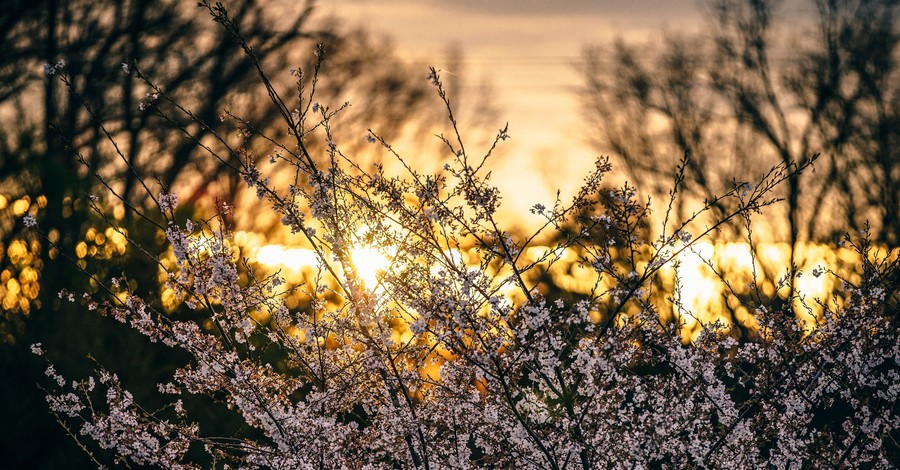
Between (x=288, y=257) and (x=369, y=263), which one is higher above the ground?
(x=288, y=257)

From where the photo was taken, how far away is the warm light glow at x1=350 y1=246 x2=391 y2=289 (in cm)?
556

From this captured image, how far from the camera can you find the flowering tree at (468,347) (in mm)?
5293

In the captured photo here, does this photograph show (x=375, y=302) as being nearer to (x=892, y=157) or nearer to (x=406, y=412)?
(x=406, y=412)

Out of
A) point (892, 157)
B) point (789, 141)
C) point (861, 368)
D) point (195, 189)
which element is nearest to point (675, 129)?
point (789, 141)

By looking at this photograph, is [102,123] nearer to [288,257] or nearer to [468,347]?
[288,257]

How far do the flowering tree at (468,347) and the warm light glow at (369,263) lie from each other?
1.6 inches

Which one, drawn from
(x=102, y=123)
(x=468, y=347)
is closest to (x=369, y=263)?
(x=468, y=347)

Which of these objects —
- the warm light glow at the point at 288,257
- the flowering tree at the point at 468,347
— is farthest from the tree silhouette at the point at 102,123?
the flowering tree at the point at 468,347

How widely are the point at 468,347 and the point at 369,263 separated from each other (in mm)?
795

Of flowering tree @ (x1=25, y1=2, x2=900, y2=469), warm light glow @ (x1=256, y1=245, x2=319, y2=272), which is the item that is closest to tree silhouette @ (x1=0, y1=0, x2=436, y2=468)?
warm light glow @ (x1=256, y1=245, x2=319, y2=272)

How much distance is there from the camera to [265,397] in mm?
5965

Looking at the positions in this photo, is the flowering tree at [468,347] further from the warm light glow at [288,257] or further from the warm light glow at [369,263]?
the warm light glow at [288,257]

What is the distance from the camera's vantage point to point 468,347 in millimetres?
5348

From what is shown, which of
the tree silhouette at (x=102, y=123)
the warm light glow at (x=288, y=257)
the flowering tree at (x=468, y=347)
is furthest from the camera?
the warm light glow at (x=288, y=257)
